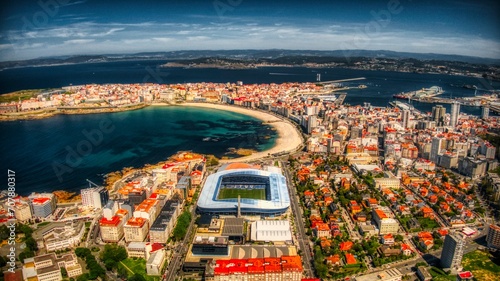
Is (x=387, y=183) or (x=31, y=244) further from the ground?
(x=387, y=183)

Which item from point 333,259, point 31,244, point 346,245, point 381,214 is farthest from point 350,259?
point 31,244

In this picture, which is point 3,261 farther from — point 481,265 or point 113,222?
point 481,265

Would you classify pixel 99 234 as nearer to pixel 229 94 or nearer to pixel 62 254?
pixel 62 254

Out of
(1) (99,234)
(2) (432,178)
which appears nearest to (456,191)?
(2) (432,178)

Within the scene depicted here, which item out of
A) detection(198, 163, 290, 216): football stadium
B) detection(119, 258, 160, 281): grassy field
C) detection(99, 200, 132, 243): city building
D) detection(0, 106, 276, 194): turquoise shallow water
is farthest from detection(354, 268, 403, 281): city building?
detection(0, 106, 276, 194): turquoise shallow water

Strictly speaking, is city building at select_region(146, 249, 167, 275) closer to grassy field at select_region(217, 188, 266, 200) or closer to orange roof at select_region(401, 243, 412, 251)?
grassy field at select_region(217, 188, 266, 200)

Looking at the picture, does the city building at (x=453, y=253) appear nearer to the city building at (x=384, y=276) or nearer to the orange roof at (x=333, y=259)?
the city building at (x=384, y=276)
